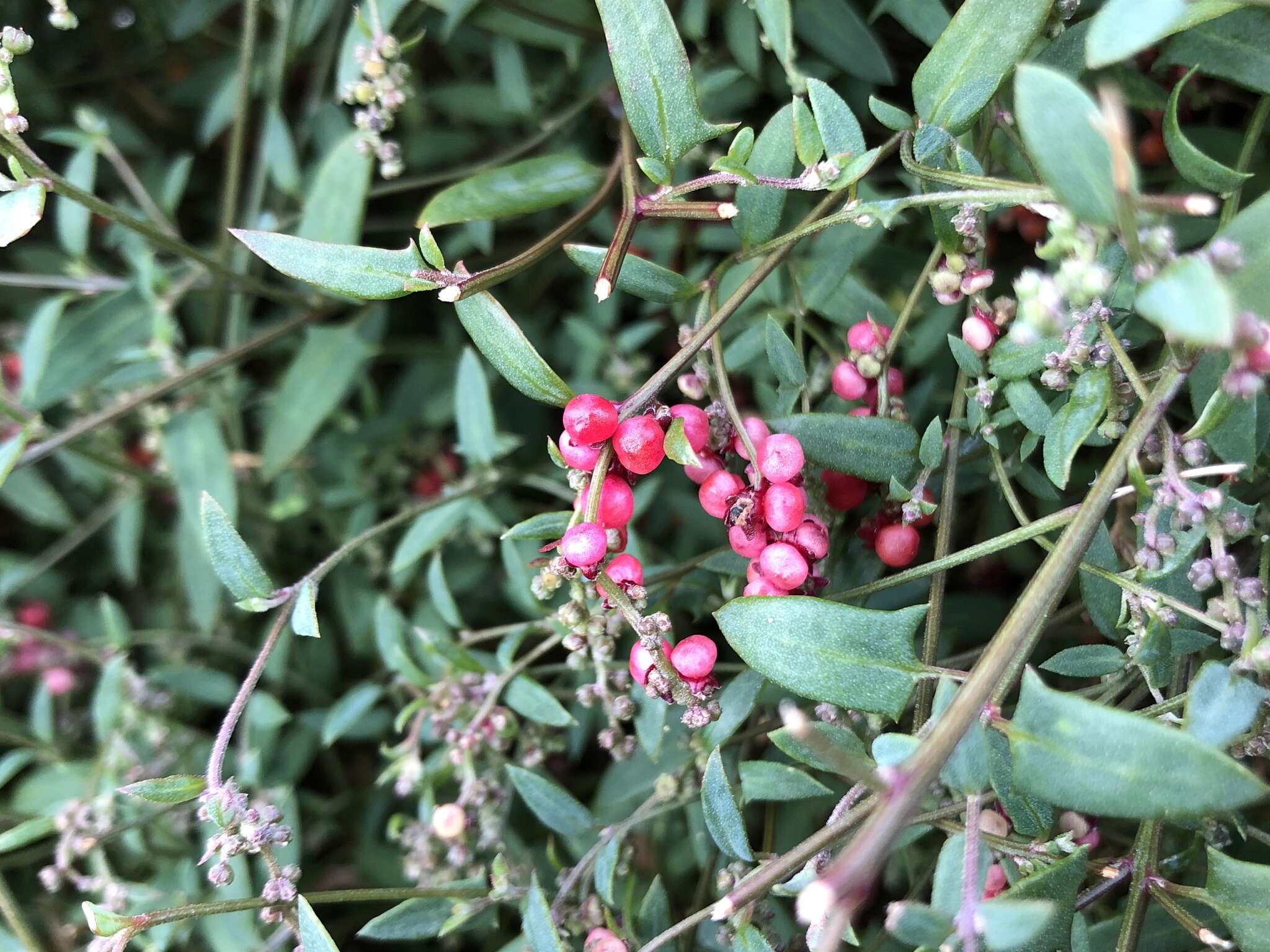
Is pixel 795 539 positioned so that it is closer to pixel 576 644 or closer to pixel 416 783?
pixel 576 644

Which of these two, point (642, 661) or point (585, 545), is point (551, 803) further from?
point (585, 545)

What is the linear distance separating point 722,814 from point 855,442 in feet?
1.20

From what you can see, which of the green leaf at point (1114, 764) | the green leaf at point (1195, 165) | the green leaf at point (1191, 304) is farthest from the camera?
the green leaf at point (1195, 165)

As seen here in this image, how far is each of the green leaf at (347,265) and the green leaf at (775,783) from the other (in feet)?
1.79

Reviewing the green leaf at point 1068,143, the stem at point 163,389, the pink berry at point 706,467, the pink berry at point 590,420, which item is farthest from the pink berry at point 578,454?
the stem at point 163,389

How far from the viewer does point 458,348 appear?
5.39 ft

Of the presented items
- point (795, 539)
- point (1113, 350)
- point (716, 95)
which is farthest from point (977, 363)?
point (716, 95)

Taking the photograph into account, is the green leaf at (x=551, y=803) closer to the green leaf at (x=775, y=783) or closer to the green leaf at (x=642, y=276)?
the green leaf at (x=775, y=783)

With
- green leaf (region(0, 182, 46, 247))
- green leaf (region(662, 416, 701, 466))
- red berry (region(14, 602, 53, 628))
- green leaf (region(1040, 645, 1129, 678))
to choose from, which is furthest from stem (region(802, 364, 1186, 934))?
red berry (region(14, 602, 53, 628))

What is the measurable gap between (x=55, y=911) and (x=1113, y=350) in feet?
5.30

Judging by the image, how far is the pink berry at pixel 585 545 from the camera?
799mm

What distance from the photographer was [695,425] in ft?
3.02

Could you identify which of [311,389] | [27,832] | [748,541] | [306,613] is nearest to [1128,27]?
[748,541]

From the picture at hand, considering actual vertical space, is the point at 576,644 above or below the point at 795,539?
below
